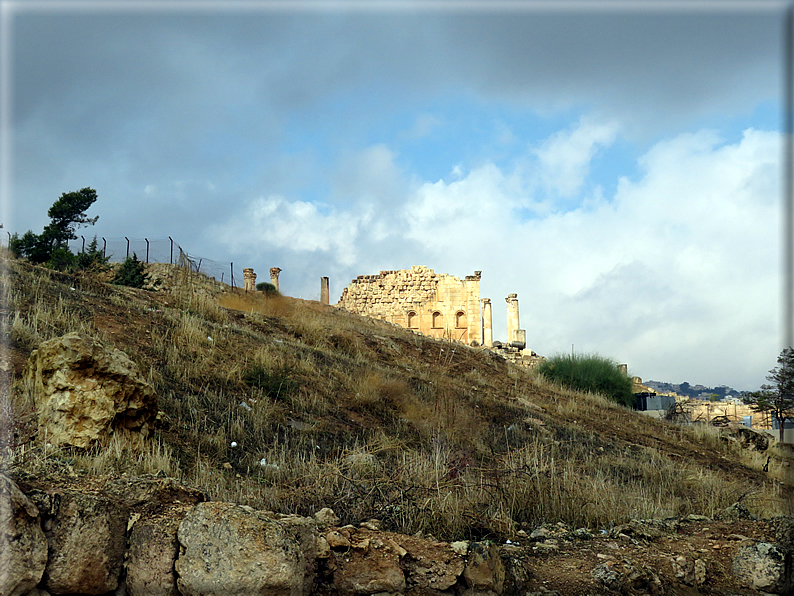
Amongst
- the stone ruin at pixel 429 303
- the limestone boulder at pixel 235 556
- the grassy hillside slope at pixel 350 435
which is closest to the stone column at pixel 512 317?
the stone ruin at pixel 429 303

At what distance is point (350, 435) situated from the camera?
7758 millimetres

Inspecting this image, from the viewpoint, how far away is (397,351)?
15.6m

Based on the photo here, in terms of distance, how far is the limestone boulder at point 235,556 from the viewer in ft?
10.9

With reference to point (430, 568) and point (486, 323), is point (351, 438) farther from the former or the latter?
point (486, 323)

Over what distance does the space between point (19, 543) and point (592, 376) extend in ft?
59.4

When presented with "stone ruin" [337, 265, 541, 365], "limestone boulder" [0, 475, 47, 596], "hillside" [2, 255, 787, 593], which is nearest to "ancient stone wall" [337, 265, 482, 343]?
"stone ruin" [337, 265, 541, 365]

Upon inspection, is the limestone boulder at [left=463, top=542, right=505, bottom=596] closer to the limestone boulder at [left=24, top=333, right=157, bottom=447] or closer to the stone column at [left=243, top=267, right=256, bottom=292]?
the limestone boulder at [left=24, top=333, right=157, bottom=447]

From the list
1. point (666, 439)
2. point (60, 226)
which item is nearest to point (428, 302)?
point (60, 226)

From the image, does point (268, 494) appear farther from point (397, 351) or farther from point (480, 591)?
point (397, 351)

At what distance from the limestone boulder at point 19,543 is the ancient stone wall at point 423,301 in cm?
3201

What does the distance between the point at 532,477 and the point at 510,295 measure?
30010mm

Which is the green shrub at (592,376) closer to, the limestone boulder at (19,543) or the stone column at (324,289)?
the limestone boulder at (19,543)

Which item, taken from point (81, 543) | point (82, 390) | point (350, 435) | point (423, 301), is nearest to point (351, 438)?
point (350, 435)

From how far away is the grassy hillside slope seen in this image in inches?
188
